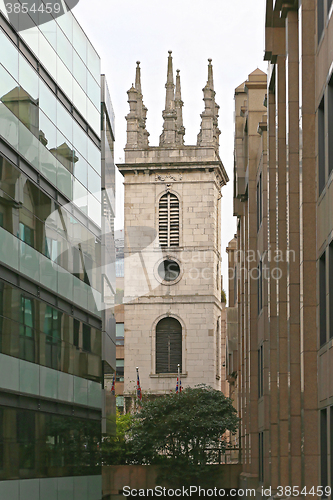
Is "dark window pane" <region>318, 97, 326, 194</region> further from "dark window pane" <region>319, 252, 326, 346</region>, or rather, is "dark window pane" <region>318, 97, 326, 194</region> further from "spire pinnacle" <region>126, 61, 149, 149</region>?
"spire pinnacle" <region>126, 61, 149, 149</region>

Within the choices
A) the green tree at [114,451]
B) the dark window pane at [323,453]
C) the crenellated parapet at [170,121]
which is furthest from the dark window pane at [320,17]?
the crenellated parapet at [170,121]

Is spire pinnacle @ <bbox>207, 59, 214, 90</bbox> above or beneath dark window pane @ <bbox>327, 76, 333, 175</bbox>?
above

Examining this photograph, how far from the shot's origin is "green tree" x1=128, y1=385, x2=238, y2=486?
43.9 m

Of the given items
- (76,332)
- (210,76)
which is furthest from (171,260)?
(76,332)

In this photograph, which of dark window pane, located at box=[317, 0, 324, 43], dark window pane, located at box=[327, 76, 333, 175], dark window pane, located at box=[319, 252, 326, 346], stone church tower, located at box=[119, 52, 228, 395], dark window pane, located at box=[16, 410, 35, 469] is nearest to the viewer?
dark window pane, located at box=[327, 76, 333, 175]

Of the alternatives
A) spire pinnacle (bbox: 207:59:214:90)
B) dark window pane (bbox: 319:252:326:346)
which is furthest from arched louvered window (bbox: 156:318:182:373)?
dark window pane (bbox: 319:252:326:346)

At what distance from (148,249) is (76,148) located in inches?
1670

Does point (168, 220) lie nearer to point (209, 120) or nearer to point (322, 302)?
point (209, 120)

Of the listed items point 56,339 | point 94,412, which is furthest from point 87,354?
point 56,339

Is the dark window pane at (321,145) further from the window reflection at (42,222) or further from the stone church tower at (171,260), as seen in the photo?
the stone church tower at (171,260)

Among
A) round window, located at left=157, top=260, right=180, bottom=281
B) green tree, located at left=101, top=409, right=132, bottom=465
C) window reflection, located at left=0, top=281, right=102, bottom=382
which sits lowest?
green tree, located at left=101, top=409, right=132, bottom=465

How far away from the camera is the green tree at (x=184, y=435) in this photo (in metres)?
43.9

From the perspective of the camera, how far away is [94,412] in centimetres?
3362

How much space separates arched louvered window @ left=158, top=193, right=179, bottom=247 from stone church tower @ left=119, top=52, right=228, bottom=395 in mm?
90
